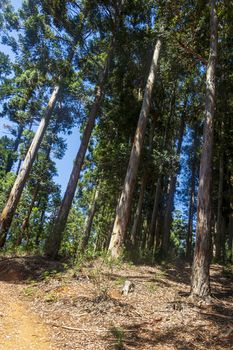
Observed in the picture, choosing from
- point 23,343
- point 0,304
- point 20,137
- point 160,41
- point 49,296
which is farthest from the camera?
point 20,137

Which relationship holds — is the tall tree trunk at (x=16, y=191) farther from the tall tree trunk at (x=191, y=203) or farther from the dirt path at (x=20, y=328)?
the tall tree trunk at (x=191, y=203)

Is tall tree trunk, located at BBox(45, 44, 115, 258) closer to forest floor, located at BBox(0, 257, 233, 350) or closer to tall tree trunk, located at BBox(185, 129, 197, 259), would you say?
forest floor, located at BBox(0, 257, 233, 350)

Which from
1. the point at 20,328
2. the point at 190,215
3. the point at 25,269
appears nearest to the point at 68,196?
the point at 25,269

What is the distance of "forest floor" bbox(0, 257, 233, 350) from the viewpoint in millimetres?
4102

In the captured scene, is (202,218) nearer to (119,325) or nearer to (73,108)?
(119,325)

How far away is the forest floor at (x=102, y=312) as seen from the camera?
13.5ft

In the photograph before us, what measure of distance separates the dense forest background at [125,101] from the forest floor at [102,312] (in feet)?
3.15

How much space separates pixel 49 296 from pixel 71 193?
521 cm

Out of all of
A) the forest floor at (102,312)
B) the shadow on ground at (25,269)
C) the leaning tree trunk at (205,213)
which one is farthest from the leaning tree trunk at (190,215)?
the shadow on ground at (25,269)

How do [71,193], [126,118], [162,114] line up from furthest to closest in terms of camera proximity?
[162,114], [126,118], [71,193]

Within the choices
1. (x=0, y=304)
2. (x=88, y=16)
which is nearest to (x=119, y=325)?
(x=0, y=304)

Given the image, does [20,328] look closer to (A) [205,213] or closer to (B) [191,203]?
(A) [205,213]

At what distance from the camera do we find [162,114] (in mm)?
16969

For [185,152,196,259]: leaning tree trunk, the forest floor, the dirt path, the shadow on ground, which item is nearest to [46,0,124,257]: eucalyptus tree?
the shadow on ground
